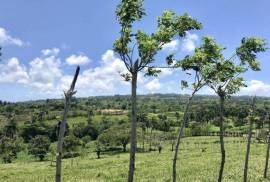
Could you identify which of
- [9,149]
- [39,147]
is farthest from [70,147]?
[9,149]

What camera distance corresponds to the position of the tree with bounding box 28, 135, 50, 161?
119450 millimetres

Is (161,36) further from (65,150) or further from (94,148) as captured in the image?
(94,148)

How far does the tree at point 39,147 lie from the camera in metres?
119

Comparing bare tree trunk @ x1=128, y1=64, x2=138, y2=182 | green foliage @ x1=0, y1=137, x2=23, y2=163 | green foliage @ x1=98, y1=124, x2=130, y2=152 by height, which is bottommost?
green foliage @ x1=0, y1=137, x2=23, y2=163

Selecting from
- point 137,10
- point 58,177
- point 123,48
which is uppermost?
point 137,10

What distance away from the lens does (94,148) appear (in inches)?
5320

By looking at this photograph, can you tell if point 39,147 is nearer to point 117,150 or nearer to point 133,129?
point 117,150

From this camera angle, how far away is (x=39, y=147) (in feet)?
403

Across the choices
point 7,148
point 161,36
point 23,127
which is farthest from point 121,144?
point 161,36

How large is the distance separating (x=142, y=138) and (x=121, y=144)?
429 inches

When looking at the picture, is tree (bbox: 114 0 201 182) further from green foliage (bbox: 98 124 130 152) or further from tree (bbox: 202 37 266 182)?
green foliage (bbox: 98 124 130 152)

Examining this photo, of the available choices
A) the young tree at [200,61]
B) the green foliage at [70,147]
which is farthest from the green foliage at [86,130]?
the young tree at [200,61]

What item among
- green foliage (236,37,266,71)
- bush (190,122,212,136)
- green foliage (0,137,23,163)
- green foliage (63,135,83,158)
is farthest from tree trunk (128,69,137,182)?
bush (190,122,212,136)

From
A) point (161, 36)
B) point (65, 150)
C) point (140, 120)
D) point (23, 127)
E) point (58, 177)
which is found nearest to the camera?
point (58, 177)
